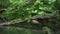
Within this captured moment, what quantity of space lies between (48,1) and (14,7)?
1.15 metres

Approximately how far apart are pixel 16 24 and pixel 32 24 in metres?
0.52

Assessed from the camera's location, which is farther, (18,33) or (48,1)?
(48,1)

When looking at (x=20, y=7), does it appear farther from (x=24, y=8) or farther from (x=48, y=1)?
(x=48, y=1)

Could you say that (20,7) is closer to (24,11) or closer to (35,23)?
(24,11)

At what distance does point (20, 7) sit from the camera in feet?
22.5

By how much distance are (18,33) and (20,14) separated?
1.69m

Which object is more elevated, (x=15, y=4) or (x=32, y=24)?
(x=15, y=4)

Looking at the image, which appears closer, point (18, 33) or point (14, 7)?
point (18, 33)

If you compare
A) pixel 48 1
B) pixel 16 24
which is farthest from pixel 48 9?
pixel 16 24

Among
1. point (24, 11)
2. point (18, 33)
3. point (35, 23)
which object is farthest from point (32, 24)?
point (18, 33)

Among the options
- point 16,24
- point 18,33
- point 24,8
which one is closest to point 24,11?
point 24,8

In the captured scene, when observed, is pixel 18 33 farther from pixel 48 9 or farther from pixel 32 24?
pixel 48 9

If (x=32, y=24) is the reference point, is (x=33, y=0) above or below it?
above

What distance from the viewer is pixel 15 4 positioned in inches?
262
